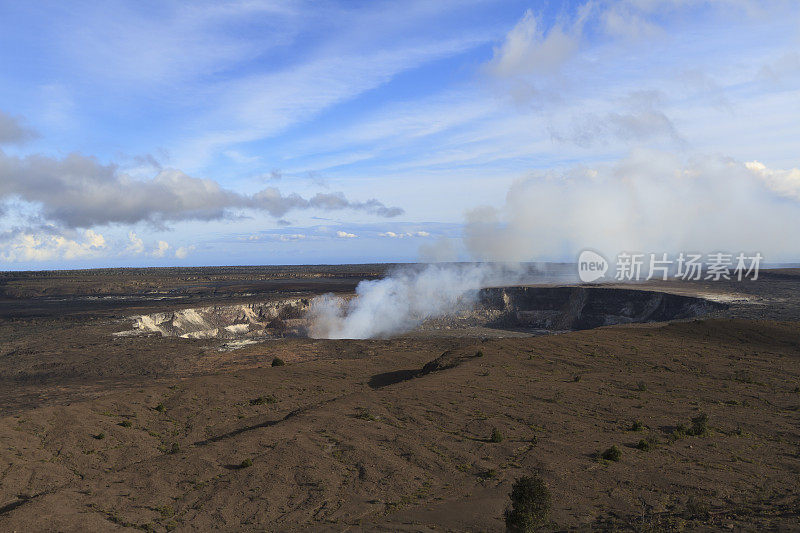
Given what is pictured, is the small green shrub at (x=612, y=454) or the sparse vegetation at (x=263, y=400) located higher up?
the small green shrub at (x=612, y=454)

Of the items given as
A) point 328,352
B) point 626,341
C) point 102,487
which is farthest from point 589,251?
point 102,487

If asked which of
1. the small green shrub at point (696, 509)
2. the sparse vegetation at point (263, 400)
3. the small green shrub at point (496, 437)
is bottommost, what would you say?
the sparse vegetation at point (263, 400)

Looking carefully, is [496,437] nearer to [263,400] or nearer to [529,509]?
[529,509]

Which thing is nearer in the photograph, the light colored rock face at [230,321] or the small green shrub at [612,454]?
the small green shrub at [612,454]

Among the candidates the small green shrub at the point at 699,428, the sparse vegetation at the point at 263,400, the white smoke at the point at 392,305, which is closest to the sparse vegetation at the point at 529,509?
the small green shrub at the point at 699,428

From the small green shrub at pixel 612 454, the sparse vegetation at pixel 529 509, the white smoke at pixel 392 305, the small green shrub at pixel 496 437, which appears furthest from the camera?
the white smoke at pixel 392 305

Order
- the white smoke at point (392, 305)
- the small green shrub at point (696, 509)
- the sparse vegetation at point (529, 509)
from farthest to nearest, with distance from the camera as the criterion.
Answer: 1. the white smoke at point (392, 305)
2. the small green shrub at point (696, 509)
3. the sparse vegetation at point (529, 509)

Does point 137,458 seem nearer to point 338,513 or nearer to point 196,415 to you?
point 196,415

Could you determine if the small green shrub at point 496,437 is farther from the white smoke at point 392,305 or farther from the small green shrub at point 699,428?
the white smoke at point 392,305
